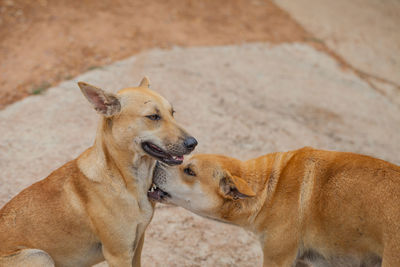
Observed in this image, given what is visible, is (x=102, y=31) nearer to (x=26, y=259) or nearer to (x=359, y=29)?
(x=26, y=259)

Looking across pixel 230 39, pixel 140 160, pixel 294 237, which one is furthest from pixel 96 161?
pixel 230 39

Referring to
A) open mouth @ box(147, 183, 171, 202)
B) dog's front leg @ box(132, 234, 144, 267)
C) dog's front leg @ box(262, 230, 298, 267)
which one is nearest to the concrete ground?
dog's front leg @ box(262, 230, 298, 267)

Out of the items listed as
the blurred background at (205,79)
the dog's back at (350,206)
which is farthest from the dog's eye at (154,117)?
the blurred background at (205,79)

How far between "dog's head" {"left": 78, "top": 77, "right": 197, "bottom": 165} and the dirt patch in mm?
4806

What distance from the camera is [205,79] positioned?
32.1 feet

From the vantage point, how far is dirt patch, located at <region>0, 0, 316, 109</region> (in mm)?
9398

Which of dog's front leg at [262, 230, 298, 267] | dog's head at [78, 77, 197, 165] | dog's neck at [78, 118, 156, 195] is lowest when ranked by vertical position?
dog's front leg at [262, 230, 298, 267]

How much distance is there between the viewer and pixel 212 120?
8.50 m

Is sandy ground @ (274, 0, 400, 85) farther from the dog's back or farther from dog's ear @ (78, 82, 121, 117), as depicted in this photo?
dog's ear @ (78, 82, 121, 117)

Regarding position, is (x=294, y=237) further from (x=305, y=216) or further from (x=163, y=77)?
(x=163, y=77)

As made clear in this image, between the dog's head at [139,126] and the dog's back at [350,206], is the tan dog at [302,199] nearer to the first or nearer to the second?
the dog's back at [350,206]

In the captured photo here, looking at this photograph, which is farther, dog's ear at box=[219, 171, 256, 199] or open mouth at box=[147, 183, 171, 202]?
open mouth at box=[147, 183, 171, 202]

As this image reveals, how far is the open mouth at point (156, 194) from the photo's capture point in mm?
4469

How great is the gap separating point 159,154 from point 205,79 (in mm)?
5684
